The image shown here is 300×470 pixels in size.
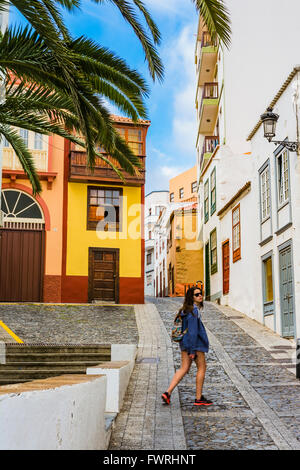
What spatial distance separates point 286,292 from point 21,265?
10.6 meters

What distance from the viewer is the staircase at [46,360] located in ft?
28.1

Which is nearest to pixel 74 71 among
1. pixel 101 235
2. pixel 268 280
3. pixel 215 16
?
pixel 215 16

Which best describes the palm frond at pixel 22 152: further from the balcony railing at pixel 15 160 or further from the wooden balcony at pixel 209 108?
the wooden balcony at pixel 209 108

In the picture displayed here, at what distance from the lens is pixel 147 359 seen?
1064cm

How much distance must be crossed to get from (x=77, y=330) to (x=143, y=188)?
864cm

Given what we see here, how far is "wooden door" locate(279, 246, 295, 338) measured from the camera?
1325cm

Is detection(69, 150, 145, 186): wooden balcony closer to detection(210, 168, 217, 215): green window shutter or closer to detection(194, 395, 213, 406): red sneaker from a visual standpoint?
detection(210, 168, 217, 215): green window shutter

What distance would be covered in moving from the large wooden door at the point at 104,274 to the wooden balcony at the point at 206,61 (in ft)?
36.1

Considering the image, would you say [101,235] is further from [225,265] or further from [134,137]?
[225,265]

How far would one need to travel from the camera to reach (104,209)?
21.7 m

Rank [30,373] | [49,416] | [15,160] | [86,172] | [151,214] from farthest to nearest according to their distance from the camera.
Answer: [151,214] < [86,172] < [15,160] < [30,373] < [49,416]

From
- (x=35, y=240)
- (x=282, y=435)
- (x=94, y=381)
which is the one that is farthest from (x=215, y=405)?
(x=35, y=240)

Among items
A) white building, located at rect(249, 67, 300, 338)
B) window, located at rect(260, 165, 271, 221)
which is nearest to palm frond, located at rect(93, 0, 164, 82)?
white building, located at rect(249, 67, 300, 338)

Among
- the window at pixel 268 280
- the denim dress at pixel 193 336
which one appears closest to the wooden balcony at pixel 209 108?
the window at pixel 268 280
